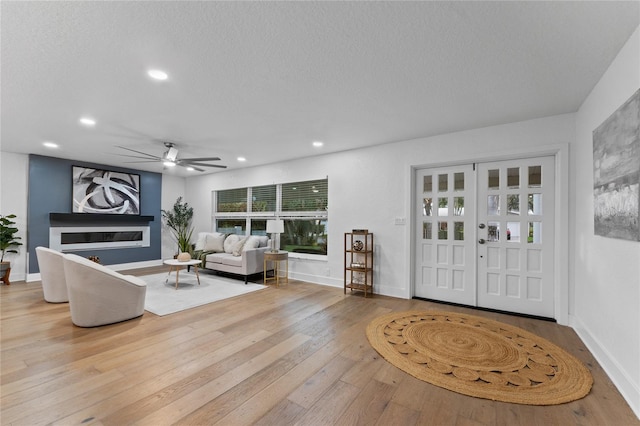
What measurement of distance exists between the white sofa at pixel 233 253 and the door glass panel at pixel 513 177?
14.8 ft

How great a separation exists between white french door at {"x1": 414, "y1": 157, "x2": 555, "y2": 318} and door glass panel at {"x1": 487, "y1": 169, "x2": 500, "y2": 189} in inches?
0.5

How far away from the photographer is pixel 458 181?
4.32 metres

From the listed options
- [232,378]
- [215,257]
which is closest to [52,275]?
[215,257]

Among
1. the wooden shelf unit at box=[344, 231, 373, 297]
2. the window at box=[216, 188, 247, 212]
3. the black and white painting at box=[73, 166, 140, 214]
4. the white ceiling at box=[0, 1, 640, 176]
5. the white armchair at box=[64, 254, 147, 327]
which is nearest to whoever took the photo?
the white ceiling at box=[0, 1, 640, 176]

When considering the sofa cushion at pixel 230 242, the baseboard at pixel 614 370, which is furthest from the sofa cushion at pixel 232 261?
the baseboard at pixel 614 370

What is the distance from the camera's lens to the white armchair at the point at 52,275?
411 centimetres

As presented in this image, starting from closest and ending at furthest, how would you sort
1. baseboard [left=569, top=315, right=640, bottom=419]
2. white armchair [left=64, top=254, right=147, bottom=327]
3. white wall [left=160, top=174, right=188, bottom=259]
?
baseboard [left=569, top=315, right=640, bottom=419], white armchair [left=64, top=254, right=147, bottom=327], white wall [left=160, top=174, right=188, bottom=259]

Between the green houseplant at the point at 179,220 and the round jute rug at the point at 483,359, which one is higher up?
the green houseplant at the point at 179,220

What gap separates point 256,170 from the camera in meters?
6.82

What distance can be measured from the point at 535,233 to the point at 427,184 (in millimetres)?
1584

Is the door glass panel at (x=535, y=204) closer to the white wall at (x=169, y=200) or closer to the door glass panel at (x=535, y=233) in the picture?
the door glass panel at (x=535, y=233)

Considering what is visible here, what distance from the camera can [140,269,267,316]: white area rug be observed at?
161 inches

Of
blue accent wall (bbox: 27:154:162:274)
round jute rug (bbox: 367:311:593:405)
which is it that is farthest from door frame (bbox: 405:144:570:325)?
blue accent wall (bbox: 27:154:162:274)

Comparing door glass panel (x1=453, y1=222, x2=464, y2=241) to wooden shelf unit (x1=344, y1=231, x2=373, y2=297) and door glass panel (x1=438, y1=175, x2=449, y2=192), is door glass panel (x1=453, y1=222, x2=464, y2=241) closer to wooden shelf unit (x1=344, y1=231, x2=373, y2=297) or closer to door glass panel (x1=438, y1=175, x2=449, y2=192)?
door glass panel (x1=438, y1=175, x2=449, y2=192)
